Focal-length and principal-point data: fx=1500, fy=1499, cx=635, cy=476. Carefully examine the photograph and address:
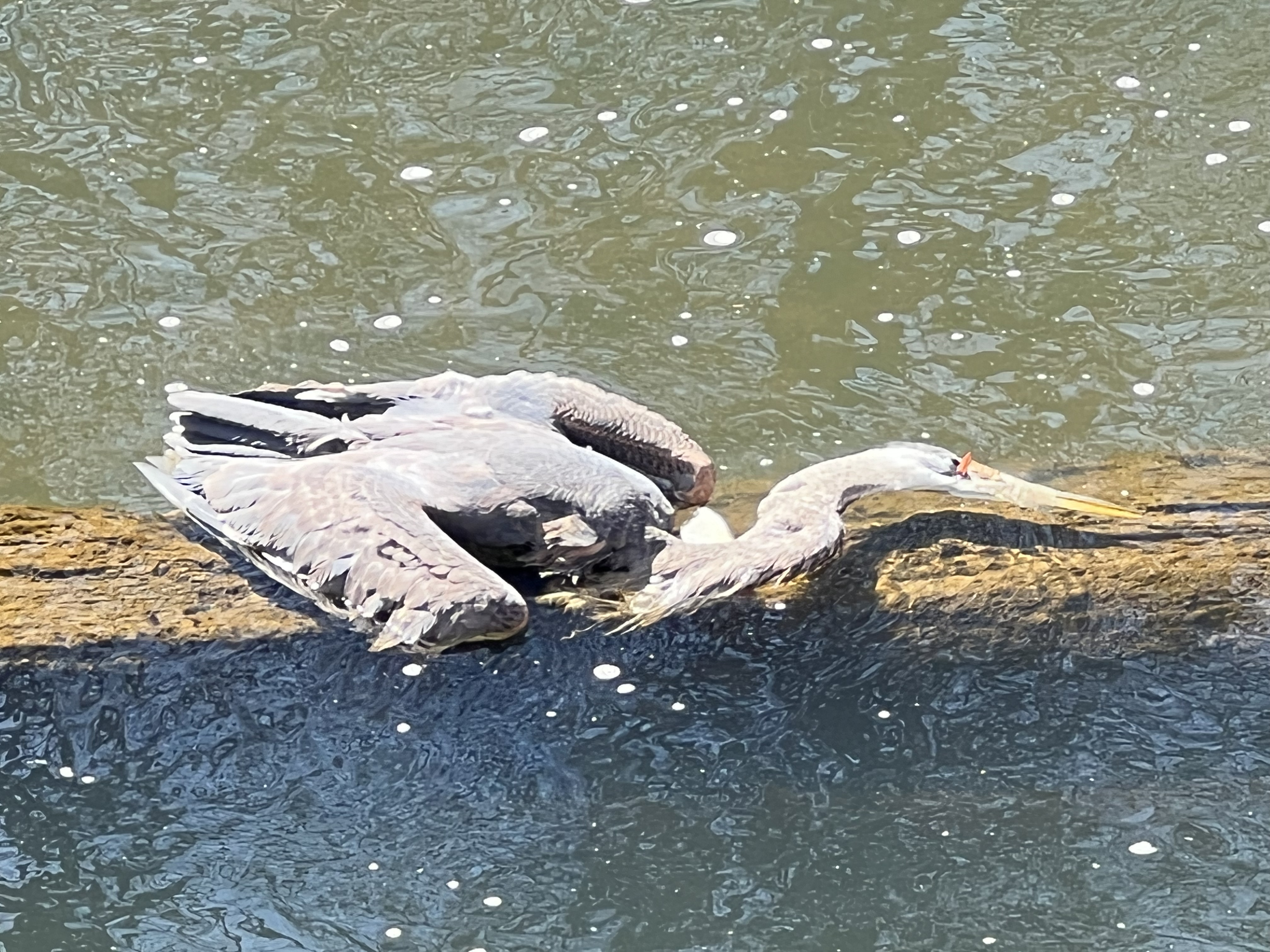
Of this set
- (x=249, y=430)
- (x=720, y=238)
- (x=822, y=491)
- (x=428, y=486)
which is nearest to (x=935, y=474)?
(x=822, y=491)

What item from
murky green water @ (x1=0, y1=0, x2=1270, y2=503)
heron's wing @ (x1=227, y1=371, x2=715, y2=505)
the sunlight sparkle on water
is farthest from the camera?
the sunlight sparkle on water

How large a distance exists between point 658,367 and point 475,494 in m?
1.50

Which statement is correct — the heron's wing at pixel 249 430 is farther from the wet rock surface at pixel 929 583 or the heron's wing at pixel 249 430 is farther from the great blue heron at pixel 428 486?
the wet rock surface at pixel 929 583

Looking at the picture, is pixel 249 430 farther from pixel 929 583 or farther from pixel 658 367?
pixel 929 583

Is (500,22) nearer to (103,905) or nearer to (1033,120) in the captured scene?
(1033,120)

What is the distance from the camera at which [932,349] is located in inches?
234

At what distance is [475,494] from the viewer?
4602 mm

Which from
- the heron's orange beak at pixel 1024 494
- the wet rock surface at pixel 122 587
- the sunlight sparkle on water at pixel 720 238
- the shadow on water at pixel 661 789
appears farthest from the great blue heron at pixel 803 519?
the sunlight sparkle on water at pixel 720 238

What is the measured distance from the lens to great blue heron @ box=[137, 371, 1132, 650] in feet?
14.1

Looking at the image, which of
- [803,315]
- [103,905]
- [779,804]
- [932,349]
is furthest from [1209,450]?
[103,905]

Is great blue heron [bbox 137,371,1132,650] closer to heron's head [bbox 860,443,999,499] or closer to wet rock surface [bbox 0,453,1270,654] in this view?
heron's head [bbox 860,443,999,499]

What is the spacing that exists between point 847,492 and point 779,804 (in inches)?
43.4

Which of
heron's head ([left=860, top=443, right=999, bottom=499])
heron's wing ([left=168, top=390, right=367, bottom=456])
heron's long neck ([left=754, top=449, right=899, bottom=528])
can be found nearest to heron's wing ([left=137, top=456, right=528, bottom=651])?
heron's wing ([left=168, top=390, right=367, bottom=456])

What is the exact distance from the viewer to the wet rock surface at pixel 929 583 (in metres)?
4.46
